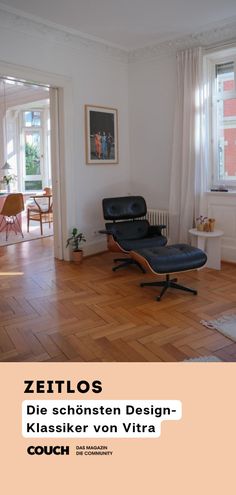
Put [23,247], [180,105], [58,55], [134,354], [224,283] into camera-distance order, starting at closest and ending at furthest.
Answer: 1. [134,354]
2. [224,283]
3. [58,55]
4. [180,105]
5. [23,247]

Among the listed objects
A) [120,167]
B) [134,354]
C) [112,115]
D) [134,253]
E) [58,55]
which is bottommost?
[134,354]

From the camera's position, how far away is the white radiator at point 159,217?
5.39m

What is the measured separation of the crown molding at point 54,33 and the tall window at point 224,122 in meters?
1.40

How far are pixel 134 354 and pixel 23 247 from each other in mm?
3886

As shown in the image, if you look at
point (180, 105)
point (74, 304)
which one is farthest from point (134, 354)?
point (180, 105)

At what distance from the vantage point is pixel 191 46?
193 inches

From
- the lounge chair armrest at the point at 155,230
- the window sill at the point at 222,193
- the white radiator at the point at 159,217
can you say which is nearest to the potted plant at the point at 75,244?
the lounge chair armrest at the point at 155,230

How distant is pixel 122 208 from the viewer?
4922mm

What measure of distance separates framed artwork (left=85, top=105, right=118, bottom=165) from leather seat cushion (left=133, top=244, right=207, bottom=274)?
2.20 m

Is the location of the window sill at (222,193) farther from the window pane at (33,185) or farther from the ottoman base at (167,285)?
the window pane at (33,185)

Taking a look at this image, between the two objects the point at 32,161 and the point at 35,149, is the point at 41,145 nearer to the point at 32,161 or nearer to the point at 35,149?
the point at 35,149

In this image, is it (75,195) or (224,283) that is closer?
(224,283)

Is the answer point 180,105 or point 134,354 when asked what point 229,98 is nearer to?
point 180,105

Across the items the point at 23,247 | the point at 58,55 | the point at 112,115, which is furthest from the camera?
the point at 23,247
